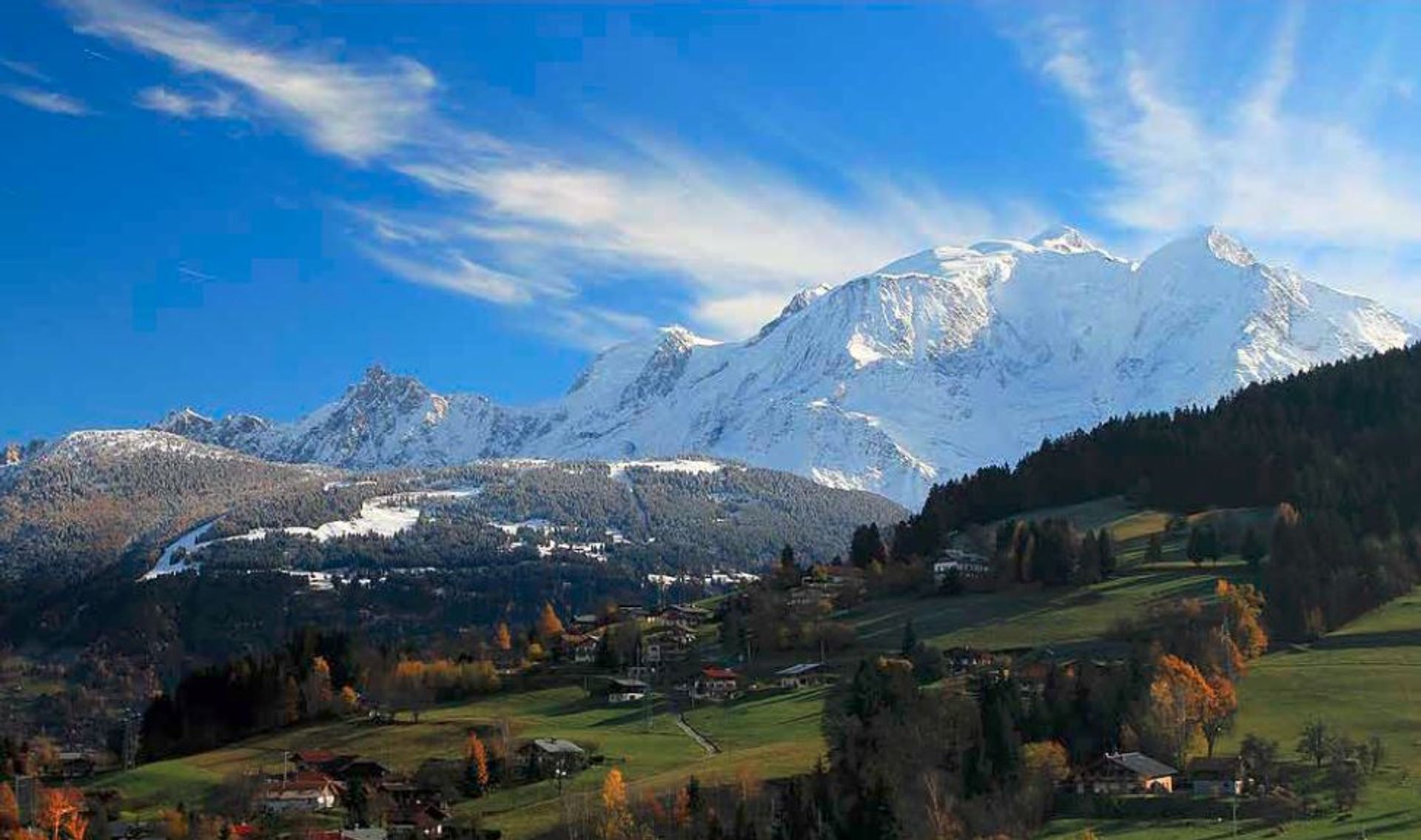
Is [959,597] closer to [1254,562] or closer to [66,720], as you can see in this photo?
→ [1254,562]

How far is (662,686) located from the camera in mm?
113375

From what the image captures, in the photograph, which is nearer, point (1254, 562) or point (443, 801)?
point (443, 801)

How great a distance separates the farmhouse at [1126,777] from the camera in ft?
235

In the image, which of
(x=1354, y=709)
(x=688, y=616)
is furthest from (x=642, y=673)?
(x=1354, y=709)

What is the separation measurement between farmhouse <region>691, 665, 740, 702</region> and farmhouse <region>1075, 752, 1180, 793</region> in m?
35.7

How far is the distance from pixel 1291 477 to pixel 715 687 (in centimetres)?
5720

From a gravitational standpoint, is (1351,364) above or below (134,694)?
above

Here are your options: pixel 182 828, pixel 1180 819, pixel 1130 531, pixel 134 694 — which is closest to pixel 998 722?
pixel 1180 819

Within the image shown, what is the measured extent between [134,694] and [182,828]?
121760 mm

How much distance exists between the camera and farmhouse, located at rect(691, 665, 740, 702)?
107 metres

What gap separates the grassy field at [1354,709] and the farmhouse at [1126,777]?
11.2ft

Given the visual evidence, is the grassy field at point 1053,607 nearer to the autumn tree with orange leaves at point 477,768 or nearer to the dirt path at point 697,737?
the dirt path at point 697,737

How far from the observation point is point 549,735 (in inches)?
3752

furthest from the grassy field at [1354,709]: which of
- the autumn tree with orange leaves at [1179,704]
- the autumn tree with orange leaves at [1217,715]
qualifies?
the autumn tree with orange leaves at [1179,704]
